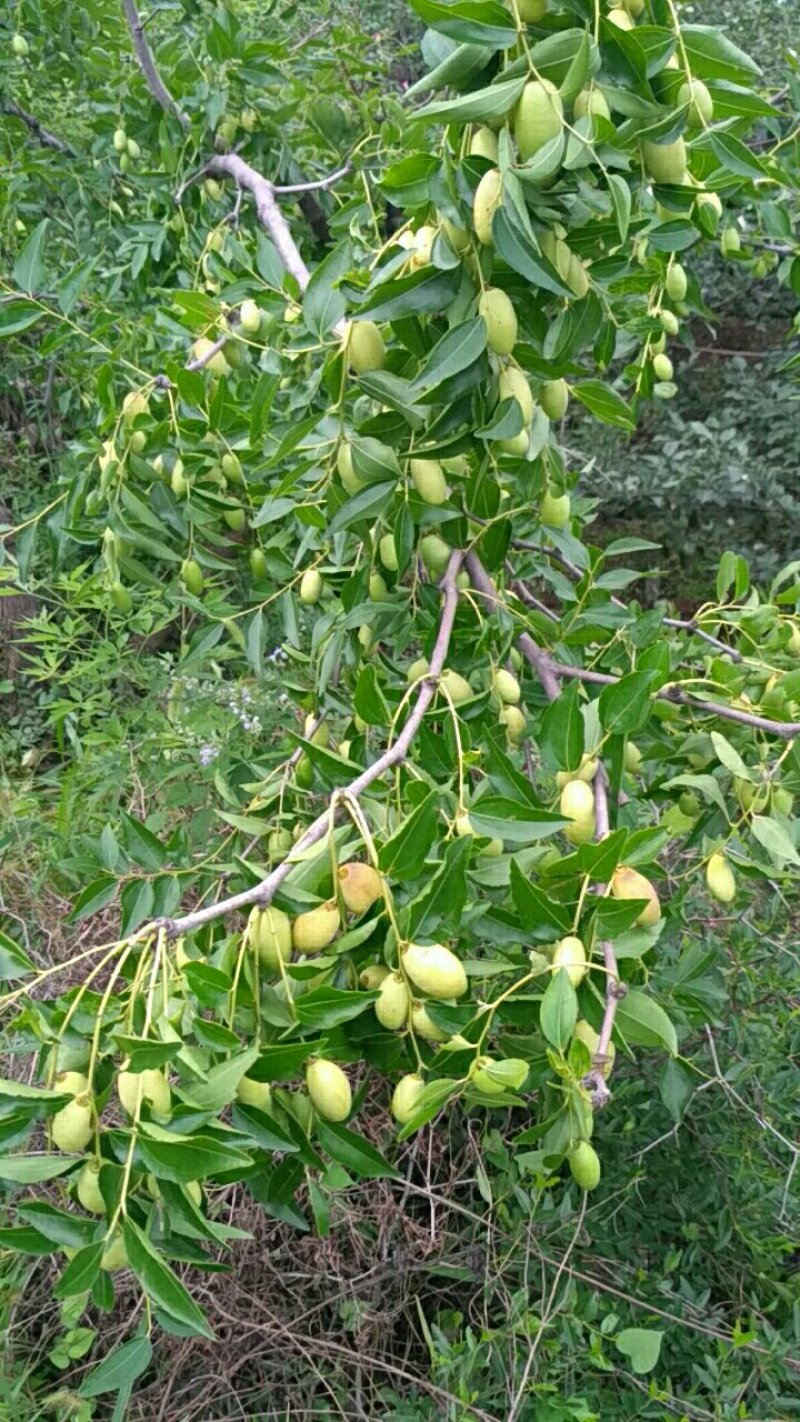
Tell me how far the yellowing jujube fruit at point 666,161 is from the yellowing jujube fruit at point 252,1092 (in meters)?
0.70

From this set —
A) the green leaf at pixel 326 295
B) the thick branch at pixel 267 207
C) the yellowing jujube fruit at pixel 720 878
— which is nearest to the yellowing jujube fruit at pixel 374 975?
the yellowing jujube fruit at pixel 720 878

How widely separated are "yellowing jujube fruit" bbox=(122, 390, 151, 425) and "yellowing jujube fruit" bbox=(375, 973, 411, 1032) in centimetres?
81

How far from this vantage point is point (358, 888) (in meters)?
0.75

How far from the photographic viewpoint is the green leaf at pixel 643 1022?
2.46ft

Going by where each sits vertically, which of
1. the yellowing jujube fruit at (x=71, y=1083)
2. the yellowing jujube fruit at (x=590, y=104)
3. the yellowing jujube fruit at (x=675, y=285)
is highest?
the yellowing jujube fruit at (x=590, y=104)

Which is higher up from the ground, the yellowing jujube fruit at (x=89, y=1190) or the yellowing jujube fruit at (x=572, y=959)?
the yellowing jujube fruit at (x=572, y=959)

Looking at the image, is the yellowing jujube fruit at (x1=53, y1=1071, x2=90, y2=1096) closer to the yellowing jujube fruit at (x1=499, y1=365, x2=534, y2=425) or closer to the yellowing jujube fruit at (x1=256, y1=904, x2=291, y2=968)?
the yellowing jujube fruit at (x1=256, y1=904, x2=291, y2=968)

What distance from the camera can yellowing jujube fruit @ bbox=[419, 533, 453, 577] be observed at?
3.53 ft

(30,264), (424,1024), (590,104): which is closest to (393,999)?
(424,1024)

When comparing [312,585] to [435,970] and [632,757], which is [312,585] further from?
[435,970]

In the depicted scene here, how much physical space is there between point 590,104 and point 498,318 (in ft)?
0.48

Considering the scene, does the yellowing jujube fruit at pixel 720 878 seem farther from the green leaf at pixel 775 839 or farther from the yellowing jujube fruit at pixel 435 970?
the yellowing jujube fruit at pixel 435 970

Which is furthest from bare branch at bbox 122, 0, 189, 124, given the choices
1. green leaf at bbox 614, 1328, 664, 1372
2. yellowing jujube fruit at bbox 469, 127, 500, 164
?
green leaf at bbox 614, 1328, 664, 1372

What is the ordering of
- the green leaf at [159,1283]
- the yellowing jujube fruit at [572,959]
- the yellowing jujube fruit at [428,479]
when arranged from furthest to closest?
the yellowing jujube fruit at [428,479] → the yellowing jujube fruit at [572,959] → the green leaf at [159,1283]
